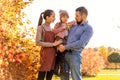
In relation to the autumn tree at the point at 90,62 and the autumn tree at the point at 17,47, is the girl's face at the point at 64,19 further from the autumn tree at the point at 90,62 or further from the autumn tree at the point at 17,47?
the autumn tree at the point at 90,62

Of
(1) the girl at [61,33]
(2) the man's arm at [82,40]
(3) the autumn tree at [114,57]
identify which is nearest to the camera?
(2) the man's arm at [82,40]

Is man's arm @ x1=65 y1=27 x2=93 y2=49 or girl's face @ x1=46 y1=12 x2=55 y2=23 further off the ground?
girl's face @ x1=46 y1=12 x2=55 y2=23

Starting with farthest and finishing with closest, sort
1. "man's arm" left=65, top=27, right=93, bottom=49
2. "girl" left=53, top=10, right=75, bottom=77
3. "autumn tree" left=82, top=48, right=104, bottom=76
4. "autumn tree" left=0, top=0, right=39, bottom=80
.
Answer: "autumn tree" left=82, top=48, right=104, bottom=76 < "autumn tree" left=0, top=0, right=39, bottom=80 < "girl" left=53, top=10, right=75, bottom=77 < "man's arm" left=65, top=27, right=93, bottom=49

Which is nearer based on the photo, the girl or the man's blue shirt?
the man's blue shirt

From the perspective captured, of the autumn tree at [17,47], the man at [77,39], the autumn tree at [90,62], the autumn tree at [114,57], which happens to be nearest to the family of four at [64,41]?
the man at [77,39]

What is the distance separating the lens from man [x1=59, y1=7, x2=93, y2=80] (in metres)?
7.50

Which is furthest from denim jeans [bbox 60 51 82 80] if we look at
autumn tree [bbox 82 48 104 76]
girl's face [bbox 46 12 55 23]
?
autumn tree [bbox 82 48 104 76]

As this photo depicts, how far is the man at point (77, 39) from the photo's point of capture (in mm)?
7496

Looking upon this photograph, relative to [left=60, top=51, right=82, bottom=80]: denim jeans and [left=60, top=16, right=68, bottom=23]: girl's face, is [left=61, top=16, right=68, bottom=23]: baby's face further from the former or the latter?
[left=60, top=51, right=82, bottom=80]: denim jeans

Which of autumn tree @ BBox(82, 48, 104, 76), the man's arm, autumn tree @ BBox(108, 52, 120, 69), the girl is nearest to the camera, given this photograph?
the man's arm

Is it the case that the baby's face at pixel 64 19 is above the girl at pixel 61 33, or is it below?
above

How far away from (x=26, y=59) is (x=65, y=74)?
1934 mm

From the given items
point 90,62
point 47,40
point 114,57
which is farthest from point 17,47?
point 114,57

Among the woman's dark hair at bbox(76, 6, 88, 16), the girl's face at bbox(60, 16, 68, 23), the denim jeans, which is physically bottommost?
the denim jeans
